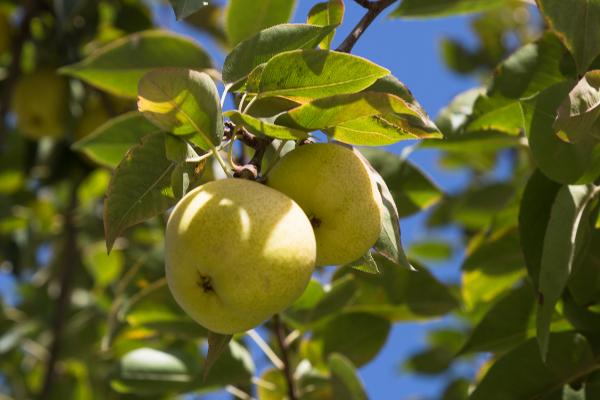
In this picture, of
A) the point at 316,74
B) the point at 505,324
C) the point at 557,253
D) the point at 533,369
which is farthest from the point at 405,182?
the point at 316,74

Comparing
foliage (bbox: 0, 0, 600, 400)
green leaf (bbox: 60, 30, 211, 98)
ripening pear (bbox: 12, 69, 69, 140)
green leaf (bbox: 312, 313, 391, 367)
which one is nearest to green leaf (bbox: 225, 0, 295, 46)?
foliage (bbox: 0, 0, 600, 400)

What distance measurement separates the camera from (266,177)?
3.87 feet

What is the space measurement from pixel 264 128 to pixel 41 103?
6.14 feet

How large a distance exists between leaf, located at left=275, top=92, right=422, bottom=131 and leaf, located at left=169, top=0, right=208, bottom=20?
171 millimetres

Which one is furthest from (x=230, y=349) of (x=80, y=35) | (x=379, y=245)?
(x=80, y=35)

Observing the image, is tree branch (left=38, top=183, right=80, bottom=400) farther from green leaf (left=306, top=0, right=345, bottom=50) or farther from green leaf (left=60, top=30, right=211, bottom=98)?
green leaf (left=306, top=0, right=345, bottom=50)

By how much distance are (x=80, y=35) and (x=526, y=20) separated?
2326 mm

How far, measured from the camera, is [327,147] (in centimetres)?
116

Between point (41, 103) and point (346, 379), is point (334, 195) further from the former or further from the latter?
point (41, 103)

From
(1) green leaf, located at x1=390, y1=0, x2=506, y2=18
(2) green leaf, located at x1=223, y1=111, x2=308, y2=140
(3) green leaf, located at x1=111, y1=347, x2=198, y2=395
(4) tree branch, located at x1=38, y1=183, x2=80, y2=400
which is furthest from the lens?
(4) tree branch, located at x1=38, y1=183, x2=80, y2=400

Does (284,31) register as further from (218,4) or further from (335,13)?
(218,4)

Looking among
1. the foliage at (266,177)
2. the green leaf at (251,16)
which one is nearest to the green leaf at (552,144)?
the foliage at (266,177)

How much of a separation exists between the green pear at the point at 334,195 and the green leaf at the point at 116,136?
0.70 metres

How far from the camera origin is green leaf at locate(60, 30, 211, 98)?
1.95 metres
